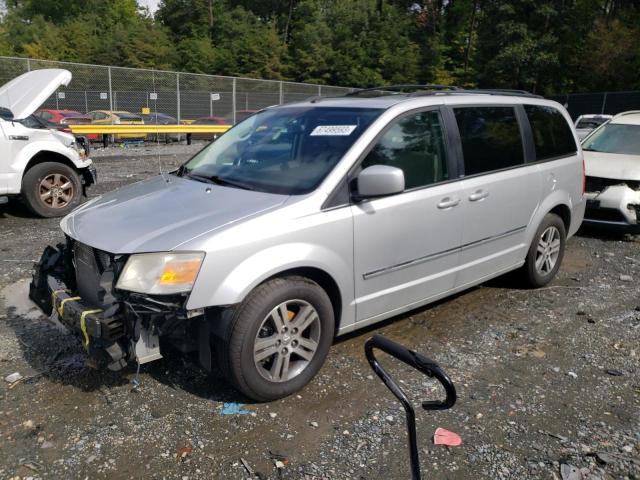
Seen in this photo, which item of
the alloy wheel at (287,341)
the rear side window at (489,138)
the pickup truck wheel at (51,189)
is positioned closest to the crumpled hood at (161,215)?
the alloy wheel at (287,341)

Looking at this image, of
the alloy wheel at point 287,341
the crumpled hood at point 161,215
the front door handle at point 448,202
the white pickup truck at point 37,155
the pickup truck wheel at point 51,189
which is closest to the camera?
the crumpled hood at point 161,215

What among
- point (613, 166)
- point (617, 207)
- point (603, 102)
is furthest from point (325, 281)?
point (603, 102)

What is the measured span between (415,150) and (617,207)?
4664 mm

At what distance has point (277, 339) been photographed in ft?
10.5

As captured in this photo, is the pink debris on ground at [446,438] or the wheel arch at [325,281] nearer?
the pink debris on ground at [446,438]

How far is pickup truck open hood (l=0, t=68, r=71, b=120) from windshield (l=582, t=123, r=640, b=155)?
7.67m

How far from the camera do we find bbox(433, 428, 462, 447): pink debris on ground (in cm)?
294

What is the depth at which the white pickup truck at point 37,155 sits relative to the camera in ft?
23.1

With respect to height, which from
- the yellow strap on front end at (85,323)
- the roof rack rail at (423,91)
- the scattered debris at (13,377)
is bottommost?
the scattered debris at (13,377)

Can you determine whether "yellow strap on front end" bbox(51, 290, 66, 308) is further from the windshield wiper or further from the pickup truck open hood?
the pickup truck open hood

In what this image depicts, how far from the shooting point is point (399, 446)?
2902 millimetres

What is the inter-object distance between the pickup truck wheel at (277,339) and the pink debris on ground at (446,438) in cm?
83

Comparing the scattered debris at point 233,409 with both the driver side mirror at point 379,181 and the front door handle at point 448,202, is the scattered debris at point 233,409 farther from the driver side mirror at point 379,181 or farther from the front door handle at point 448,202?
the front door handle at point 448,202

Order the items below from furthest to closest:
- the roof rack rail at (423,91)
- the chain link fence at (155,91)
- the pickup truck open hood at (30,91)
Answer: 1. the chain link fence at (155,91)
2. the pickup truck open hood at (30,91)
3. the roof rack rail at (423,91)
